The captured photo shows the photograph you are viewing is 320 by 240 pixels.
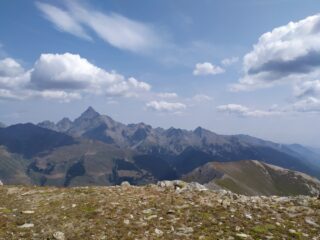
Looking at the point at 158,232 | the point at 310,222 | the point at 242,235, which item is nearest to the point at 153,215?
the point at 158,232

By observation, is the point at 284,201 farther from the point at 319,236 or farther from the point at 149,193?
the point at 149,193

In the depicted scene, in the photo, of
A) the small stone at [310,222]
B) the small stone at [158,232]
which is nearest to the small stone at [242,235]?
the small stone at [158,232]

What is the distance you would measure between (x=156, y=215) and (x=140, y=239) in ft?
7.46

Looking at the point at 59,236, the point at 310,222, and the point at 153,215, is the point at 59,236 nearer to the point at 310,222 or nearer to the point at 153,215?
the point at 153,215

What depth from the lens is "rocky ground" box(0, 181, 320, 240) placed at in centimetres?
1252

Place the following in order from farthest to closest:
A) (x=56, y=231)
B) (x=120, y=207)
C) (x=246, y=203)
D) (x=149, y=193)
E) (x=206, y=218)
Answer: (x=149, y=193)
(x=246, y=203)
(x=120, y=207)
(x=206, y=218)
(x=56, y=231)

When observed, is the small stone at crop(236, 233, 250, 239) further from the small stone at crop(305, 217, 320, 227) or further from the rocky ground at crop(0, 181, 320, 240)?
the small stone at crop(305, 217, 320, 227)

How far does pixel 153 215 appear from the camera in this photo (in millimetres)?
14094

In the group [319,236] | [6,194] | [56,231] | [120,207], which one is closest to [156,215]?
[120,207]

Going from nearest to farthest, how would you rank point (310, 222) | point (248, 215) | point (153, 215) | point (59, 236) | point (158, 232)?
point (59, 236)
point (158, 232)
point (310, 222)
point (153, 215)
point (248, 215)

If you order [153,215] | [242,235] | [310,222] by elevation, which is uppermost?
[310,222]

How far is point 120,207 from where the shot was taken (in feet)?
49.0

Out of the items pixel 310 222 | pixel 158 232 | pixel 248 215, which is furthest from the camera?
pixel 248 215

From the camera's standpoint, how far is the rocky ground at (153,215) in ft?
41.1
